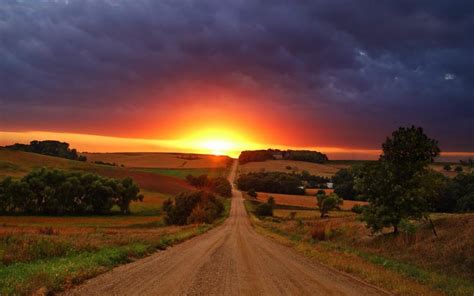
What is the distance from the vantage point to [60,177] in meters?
100

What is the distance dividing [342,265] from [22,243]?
1635 cm

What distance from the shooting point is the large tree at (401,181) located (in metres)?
30.3

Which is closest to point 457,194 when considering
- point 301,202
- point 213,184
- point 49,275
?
point 301,202

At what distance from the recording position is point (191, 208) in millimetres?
88188

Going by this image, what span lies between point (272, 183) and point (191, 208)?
233ft

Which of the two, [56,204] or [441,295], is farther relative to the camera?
[56,204]

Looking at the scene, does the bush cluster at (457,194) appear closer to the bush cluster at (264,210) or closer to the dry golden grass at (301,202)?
the dry golden grass at (301,202)

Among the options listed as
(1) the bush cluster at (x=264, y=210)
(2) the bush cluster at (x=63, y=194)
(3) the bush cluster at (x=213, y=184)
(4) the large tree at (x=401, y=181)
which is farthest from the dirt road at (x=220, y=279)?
(3) the bush cluster at (x=213, y=184)

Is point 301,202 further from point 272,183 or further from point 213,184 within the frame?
point 213,184

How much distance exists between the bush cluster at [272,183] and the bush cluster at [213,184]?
14.8m

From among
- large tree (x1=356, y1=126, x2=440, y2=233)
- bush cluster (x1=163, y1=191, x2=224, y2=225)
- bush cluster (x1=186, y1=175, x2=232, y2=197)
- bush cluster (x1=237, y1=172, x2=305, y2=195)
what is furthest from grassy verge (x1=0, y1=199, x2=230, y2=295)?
bush cluster (x1=237, y1=172, x2=305, y2=195)

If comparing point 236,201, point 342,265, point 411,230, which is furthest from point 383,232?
point 236,201

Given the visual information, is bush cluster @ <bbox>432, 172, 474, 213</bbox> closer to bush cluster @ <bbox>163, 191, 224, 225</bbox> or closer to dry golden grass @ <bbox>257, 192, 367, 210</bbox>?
dry golden grass @ <bbox>257, 192, 367, 210</bbox>

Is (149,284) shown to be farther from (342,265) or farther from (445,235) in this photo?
(445,235)
